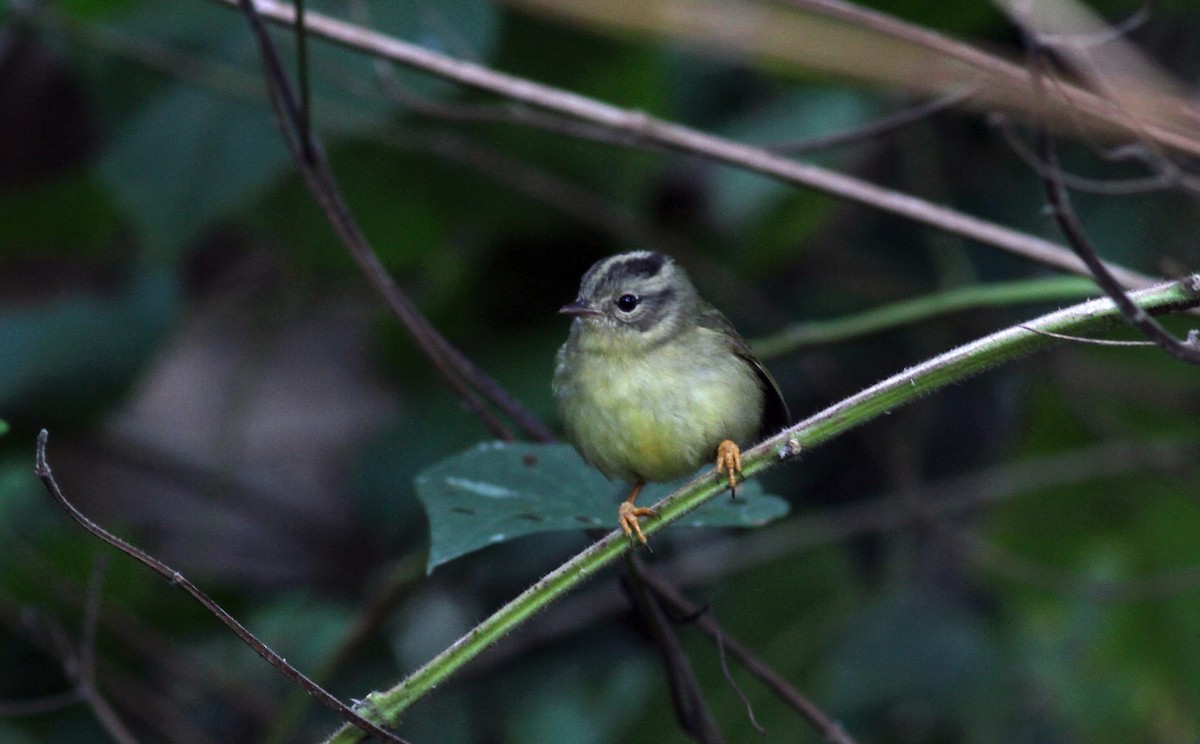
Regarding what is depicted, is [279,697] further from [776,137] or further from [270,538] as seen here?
[776,137]

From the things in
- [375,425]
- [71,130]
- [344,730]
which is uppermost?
[71,130]

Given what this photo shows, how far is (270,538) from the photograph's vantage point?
18.3 ft

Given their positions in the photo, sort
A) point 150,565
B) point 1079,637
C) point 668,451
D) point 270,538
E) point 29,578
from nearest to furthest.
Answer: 1. point 150,565
2. point 668,451
3. point 29,578
4. point 1079,637
5. point 270,538

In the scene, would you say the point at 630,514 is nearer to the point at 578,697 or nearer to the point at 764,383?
the point at 764,383

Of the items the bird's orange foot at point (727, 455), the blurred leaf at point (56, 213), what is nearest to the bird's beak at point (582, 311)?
the bird's orange foot at point (727, 455)

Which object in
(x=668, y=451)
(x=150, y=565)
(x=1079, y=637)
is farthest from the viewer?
(x=1079, y=637)

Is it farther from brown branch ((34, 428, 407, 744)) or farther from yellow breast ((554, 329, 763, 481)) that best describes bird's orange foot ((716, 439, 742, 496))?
brown branch ((34, 428, 407, 744))

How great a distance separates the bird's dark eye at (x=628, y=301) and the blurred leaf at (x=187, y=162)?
3.88 feet

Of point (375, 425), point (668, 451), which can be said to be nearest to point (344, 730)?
point (668, 451)

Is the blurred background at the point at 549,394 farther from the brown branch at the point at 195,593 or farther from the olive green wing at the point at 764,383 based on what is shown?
the brown branch at the point at 195,593

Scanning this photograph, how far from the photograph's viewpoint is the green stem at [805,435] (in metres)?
1.92

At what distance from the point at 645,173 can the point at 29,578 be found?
240cm

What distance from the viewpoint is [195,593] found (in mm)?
2051

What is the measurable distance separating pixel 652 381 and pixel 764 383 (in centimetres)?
40
